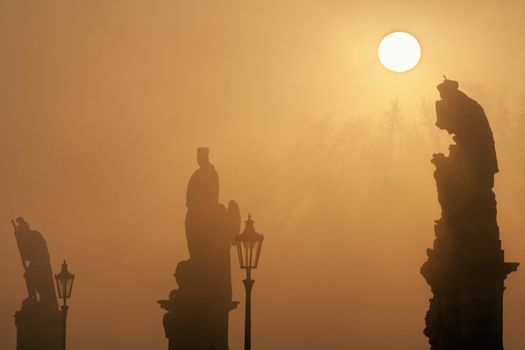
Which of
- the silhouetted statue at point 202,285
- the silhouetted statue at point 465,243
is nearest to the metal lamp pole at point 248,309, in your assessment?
the silhouetted statue at point 465,243

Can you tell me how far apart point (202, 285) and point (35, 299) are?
1170 centimetres

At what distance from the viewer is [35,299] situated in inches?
1702

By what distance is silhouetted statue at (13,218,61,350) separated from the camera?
141 ft

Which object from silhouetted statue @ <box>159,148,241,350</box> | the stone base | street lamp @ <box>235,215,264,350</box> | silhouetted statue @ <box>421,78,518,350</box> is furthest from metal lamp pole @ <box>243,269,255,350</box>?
the stone base

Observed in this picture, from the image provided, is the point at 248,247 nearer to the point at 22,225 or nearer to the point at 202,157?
the point at 202,157

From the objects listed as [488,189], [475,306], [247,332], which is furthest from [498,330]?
[247,332]

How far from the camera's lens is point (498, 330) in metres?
22.5

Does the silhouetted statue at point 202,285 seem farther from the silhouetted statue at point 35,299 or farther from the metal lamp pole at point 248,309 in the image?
the silhouetted statue at point 35,299

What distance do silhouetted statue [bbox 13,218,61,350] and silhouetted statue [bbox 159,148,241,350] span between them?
33.4ft

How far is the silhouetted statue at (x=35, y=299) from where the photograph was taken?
42.8 metres

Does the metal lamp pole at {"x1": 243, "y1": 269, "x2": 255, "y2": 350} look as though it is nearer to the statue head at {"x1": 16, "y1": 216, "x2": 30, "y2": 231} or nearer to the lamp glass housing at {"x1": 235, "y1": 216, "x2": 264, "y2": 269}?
the lamp glass housing at {"x1": 235, "y1": 216, "x2": 264, "y2": 269}

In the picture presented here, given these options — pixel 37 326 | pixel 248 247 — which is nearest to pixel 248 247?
pixel 248 247

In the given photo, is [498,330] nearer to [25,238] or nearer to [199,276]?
[199,276]

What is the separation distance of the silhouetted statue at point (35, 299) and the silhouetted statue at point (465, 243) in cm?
2168
